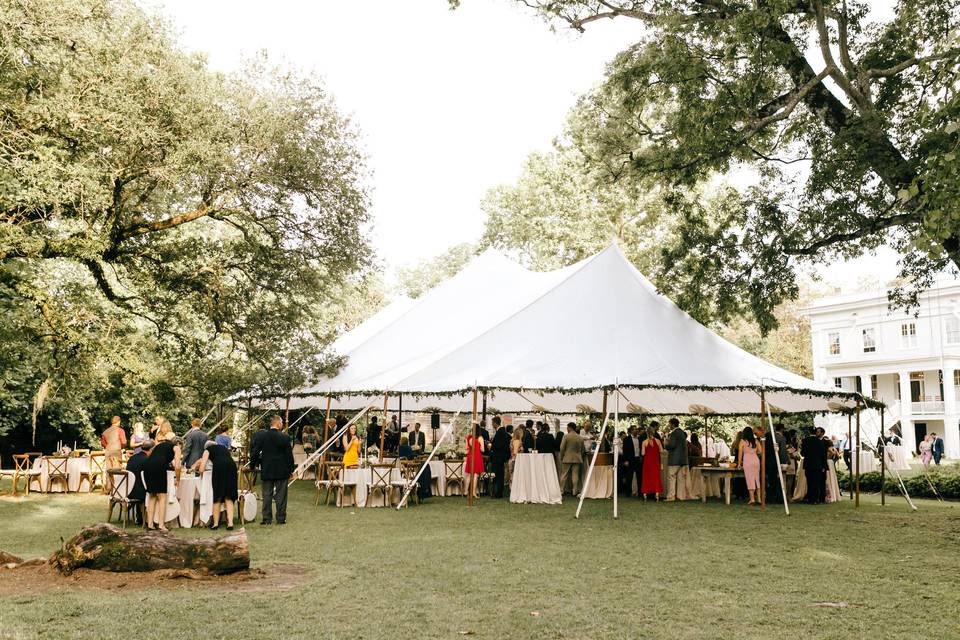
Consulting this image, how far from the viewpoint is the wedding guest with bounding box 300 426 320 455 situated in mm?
19734

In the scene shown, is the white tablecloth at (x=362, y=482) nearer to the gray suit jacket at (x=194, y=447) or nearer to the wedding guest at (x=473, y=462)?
the wedding guest at (x=473, y=462)

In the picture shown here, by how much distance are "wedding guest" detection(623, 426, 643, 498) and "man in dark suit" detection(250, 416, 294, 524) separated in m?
7.20

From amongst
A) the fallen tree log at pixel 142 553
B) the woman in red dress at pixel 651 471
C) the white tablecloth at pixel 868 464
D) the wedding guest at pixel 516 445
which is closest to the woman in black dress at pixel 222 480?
the fallen tree log at pixel 142 553

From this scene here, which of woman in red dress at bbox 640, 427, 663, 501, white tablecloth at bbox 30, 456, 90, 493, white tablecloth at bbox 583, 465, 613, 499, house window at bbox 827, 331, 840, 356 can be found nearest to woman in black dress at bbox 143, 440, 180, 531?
white tablecloth at bbox 30, 456, 90, 493

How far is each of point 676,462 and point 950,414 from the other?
31.5m

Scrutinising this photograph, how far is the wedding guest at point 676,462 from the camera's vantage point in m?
14.3

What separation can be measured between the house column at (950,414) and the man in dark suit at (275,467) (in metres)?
38.1

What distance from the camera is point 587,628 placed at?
5.08 m

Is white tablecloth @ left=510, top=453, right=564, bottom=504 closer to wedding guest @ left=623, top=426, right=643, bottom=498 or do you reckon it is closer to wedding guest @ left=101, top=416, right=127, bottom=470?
wedding guest @ left=623, top=426, right=643, bottom=498

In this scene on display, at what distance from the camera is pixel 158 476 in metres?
9.68

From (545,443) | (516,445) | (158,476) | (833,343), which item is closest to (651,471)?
(545,443)

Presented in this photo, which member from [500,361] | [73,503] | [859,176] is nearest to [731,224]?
[859,176]

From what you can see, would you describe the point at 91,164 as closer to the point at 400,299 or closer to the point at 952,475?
the point at 400,299

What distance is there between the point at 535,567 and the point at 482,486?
854 cm
